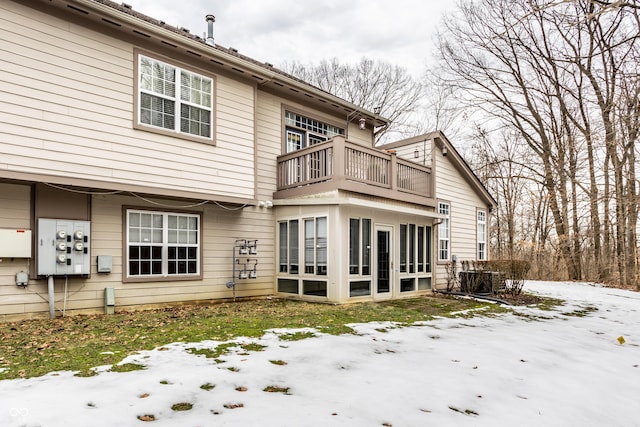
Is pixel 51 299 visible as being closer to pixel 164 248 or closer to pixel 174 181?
pixel 164 248

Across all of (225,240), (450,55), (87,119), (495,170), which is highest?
(450,55)

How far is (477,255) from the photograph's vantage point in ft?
48.7

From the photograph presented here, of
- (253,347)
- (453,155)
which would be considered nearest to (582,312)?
(453,155)

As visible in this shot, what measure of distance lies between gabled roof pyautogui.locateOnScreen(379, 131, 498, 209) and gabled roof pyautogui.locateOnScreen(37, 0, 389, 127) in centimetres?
317

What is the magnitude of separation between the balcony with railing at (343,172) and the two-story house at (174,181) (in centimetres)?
4

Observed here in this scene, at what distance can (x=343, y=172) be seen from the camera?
362 inches

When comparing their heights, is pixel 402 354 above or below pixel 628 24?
below

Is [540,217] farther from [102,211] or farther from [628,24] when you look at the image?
[102,211]

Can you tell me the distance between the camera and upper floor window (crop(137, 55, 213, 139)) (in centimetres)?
775

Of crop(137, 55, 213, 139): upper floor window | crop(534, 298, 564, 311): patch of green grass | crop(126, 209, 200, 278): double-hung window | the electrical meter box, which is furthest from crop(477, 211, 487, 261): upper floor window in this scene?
the electrical meter box

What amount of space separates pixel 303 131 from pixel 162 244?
5.12 metres

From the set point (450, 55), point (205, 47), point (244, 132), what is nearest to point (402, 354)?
point (244, 132)

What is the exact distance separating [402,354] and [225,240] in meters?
5.51

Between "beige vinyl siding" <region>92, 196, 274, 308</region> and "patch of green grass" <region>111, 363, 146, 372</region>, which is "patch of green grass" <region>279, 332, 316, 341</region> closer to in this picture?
"patch of green grass" <region>111, 363, 146, 372</region>
